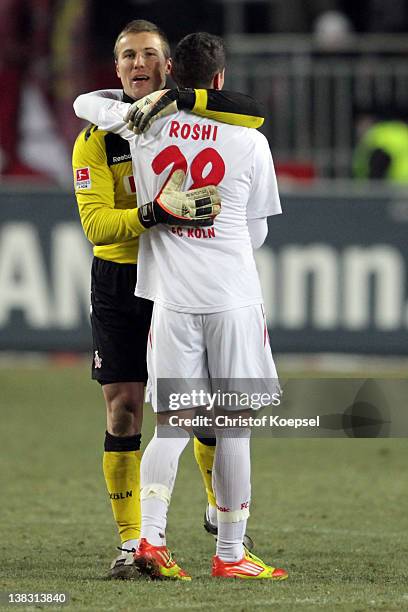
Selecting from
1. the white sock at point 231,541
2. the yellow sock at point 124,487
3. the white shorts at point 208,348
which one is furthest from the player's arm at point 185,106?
the white sock at point 231,541

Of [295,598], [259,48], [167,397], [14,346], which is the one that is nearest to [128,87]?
[167,397]

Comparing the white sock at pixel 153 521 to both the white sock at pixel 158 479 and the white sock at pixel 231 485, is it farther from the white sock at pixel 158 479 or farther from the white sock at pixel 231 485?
the white sock at pixel 231 485

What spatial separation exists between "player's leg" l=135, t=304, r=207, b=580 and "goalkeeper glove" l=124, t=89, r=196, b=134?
73cm

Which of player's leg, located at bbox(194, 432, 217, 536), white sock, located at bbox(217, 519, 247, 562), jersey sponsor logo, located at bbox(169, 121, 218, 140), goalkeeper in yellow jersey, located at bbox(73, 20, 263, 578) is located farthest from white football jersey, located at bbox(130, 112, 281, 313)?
player's leg, located at bbox(194, 432, 217, 536)

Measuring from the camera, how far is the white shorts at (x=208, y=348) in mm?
5762

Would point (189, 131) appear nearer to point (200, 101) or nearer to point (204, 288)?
point (200, 101)

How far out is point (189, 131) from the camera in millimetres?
5730

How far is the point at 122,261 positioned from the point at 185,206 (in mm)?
637

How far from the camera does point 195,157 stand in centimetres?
573

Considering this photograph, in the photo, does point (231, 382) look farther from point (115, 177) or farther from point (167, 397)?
point (115, 177)

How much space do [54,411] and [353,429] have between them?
153 inches

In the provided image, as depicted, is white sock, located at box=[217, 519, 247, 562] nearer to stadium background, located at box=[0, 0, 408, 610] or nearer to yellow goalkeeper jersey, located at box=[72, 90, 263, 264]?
stadium background, located at box=[0, 0, 408, 610]

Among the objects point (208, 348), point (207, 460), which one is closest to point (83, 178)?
point (208, 348)

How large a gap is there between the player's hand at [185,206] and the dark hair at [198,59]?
0.41 m
